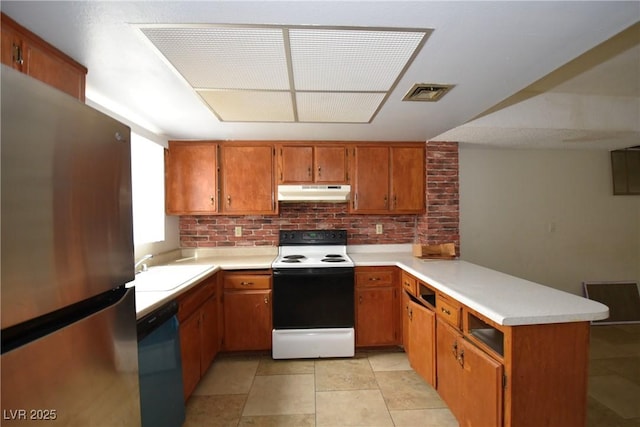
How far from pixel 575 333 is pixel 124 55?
250 cm

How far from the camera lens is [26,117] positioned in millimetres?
601

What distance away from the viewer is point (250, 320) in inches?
94.8

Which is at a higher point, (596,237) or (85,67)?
(85,67)

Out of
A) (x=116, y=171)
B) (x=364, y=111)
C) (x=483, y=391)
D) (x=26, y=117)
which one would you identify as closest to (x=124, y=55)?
(x=116, y=171)

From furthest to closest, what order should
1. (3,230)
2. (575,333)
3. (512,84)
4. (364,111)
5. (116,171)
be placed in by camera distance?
1. (364,111)
2. (512,84)
3. (575,333)
4. (116,171)
5. (3,230)

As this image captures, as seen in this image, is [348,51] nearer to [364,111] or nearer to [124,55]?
[364,111]

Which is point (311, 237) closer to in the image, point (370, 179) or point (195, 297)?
point (370, 179)

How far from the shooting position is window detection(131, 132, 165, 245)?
2.34 m

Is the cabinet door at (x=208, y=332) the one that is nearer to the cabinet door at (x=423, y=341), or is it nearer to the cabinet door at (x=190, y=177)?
the cabinet door at (x=190, y=177)

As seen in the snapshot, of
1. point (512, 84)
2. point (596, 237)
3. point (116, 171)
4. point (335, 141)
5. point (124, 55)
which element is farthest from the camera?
point (596, 237)

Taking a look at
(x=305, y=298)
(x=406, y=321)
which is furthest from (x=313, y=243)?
(x=406, y=321)

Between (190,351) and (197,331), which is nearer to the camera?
(190,351)

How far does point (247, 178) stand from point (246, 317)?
1391 millimetres

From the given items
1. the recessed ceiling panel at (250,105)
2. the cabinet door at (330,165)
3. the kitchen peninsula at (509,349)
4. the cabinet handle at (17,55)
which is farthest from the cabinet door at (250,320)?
the cabinet handle at (17,55)
